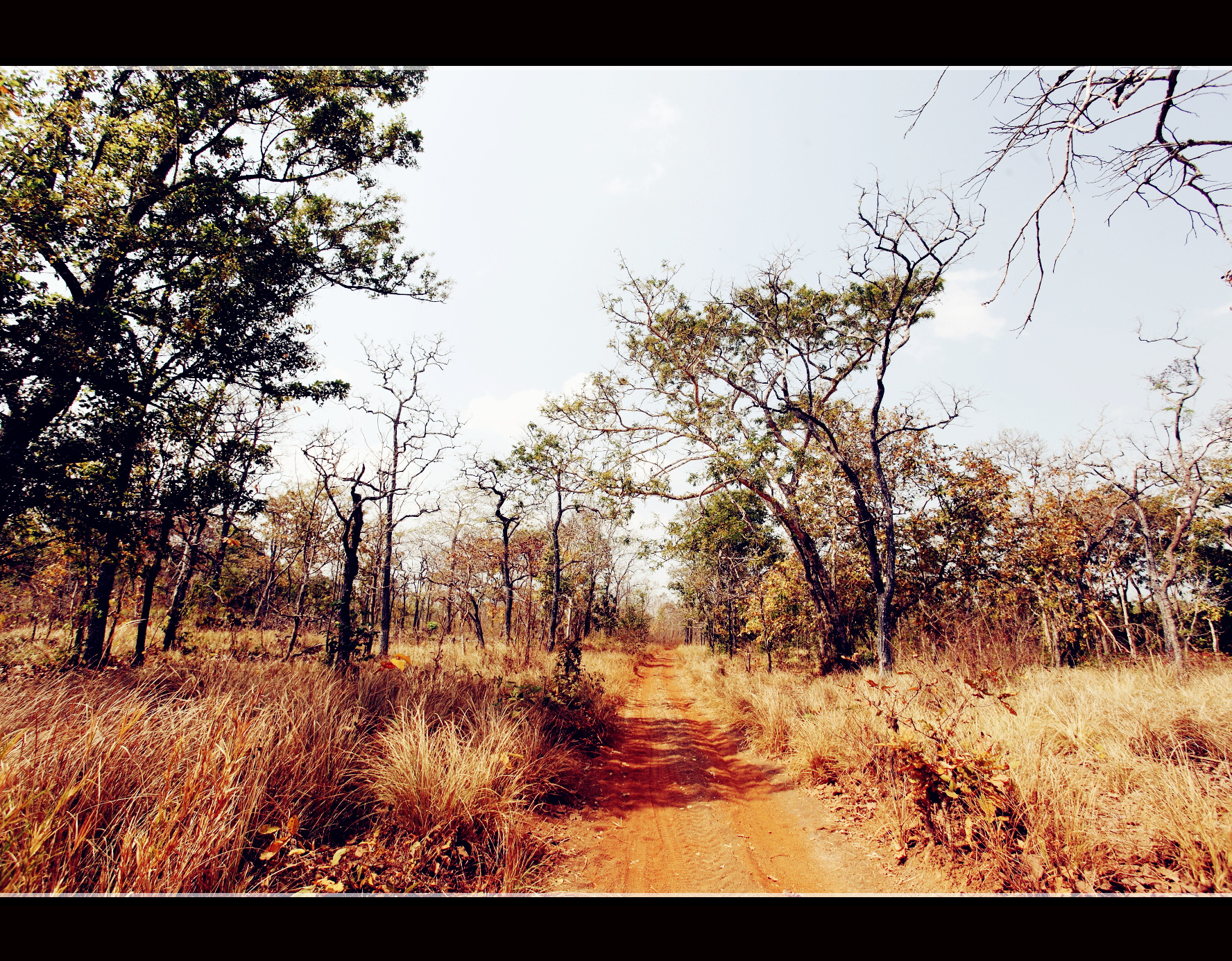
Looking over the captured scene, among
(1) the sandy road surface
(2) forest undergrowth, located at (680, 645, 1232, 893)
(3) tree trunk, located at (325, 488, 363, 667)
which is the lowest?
(1) the sandy road surface

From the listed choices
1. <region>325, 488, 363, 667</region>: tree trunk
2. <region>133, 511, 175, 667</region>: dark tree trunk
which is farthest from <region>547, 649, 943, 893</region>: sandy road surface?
<region>133, 511, 175, 667</region>: dark tree trunk

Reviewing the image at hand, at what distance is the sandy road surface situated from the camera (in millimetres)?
3678

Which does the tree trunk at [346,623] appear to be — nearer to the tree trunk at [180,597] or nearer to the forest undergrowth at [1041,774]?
the tree trunk at [180,597]

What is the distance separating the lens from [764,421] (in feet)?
38.4

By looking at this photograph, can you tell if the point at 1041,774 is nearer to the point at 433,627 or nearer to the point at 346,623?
the point at 346,623

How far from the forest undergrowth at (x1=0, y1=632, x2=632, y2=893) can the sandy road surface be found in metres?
0.56

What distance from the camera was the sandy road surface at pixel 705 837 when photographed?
3.68 metres

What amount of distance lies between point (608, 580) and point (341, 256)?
89.9 feet

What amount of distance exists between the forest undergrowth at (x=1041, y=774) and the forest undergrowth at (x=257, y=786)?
3333 millimetres

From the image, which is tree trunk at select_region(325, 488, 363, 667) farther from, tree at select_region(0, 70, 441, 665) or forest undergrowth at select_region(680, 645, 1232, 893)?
forest undergrowth at select_region(680, 645, 1232, 893)

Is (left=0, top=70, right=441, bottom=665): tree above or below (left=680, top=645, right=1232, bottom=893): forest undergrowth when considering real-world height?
above

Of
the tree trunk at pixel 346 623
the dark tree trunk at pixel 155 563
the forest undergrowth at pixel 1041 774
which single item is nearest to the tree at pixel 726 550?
the forest undergrowth at pixel 1041 774

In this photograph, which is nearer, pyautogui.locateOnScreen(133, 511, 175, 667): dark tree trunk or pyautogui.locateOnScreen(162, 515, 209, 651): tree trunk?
pyautogui.locateOnScreen(133, 511, 175, 667): dark tree trunk
